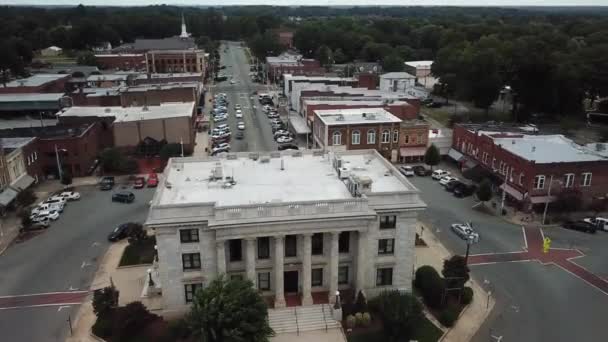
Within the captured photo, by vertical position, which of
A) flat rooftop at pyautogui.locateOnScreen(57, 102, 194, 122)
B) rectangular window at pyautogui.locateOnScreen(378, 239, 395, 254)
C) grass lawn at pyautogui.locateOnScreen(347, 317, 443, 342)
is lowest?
grass lawn at pyautogui.locateOnScreen(347, 317, 443, 342)

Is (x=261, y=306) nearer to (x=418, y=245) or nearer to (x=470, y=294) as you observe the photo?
(x=470, y=294)

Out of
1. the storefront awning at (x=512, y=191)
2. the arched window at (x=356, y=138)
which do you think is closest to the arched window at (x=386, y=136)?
the arched window at (x=356, y=138)

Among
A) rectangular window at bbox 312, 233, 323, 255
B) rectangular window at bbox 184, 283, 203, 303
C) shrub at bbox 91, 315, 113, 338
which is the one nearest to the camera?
shrub at bbox 91, 315, 113, 338

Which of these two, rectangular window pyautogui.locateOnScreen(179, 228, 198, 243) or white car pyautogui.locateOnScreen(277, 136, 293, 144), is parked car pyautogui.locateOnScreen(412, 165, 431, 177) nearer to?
white car pyautogui.locateOnScreen(277, 136, 293, 144)

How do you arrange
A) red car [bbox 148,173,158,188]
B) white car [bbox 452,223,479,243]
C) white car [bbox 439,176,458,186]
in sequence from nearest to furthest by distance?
white car [bbox 452,223,479,243], red car [bbox 148,173,158,188], white car [bbox 439,176,458,186]

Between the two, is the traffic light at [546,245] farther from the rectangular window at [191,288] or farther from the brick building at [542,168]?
the rectangular window at [191,288]

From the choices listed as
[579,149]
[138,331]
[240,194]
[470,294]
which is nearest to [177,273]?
[138,331]

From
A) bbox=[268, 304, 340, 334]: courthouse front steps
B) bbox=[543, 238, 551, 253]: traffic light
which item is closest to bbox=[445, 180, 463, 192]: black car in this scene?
bbox=[543, 238, 551, 253]: traffic light

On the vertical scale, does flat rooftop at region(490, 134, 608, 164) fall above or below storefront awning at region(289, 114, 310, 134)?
above
